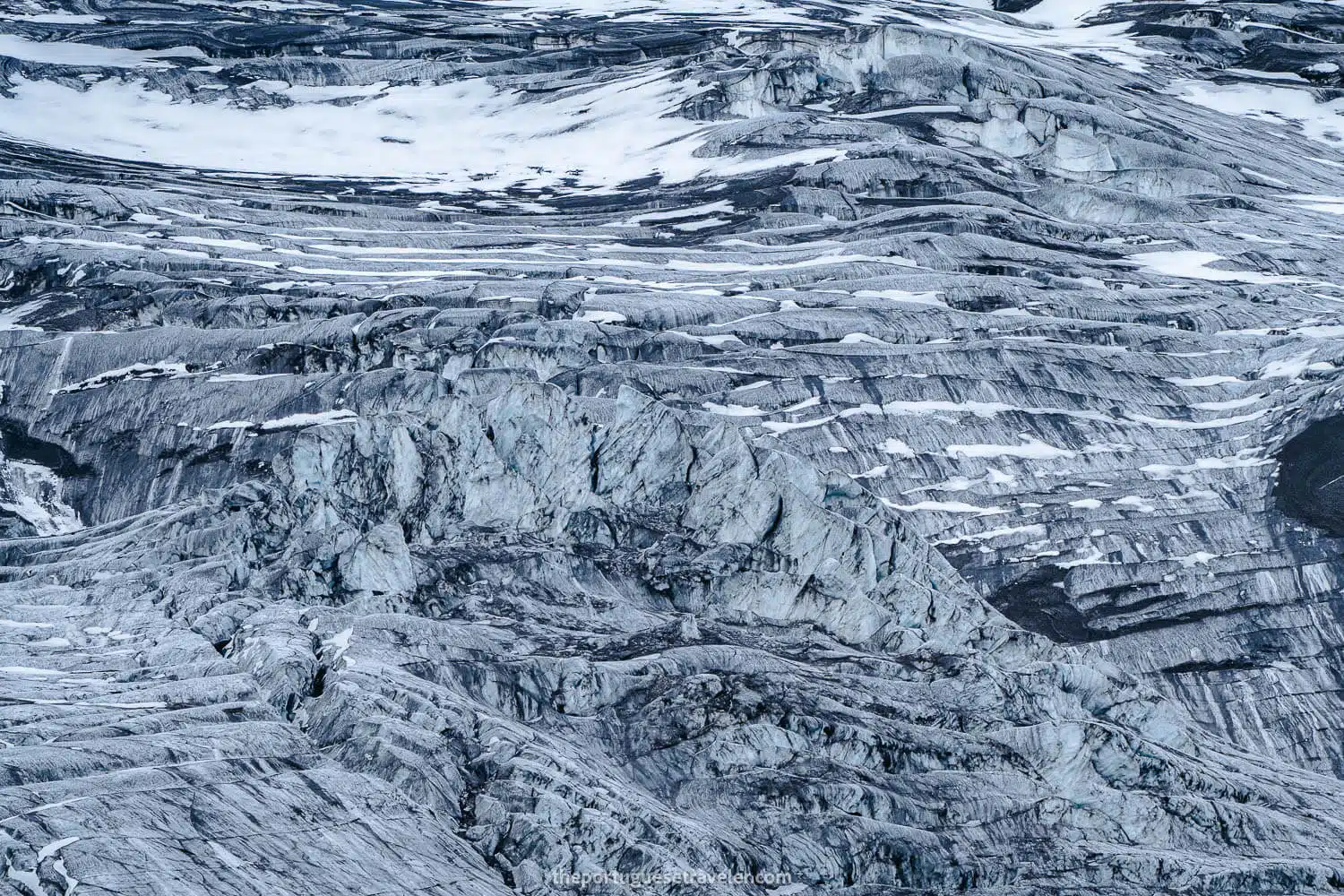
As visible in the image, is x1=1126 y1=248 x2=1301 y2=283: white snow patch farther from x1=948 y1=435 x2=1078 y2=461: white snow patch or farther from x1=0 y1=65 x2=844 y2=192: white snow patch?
x1=948 y1=435 x2=1078 y2=461: white snow patch

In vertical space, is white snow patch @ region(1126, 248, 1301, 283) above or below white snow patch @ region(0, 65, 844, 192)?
below

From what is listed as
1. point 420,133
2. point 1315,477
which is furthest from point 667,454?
point 420,133

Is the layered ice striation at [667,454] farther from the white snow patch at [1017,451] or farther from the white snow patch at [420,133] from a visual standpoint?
the white snow patch at [420,133]

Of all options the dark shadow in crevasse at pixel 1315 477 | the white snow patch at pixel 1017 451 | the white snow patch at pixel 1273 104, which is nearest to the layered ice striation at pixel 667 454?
the dark shadow in crevasse at pixel 1315 477

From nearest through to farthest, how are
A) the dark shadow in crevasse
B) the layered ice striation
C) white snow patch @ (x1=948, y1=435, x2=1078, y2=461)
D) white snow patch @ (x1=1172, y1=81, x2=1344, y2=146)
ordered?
1. the layered ice striation
2. the dark shadow in crevasse
3. white snow patch @ (x1=948, y1=435, x2=1078, y2=461)
4. white snow patch @ (x1=1172, y1=81, x2=1344, y2=146)

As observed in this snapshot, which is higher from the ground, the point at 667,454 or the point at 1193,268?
the point at 667,454

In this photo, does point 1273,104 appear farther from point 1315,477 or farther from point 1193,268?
point 1315,477

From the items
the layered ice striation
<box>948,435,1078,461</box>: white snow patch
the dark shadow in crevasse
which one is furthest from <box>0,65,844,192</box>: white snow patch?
the dark shadow in crevasse

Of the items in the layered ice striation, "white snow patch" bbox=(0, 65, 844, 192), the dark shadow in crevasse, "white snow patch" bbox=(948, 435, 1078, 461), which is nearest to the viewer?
the layered ice striation

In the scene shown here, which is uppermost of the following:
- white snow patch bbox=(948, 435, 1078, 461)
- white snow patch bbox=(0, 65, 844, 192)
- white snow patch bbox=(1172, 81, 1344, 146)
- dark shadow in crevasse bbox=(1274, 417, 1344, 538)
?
white snow patch bbox=(0, 65, 844, 192)
